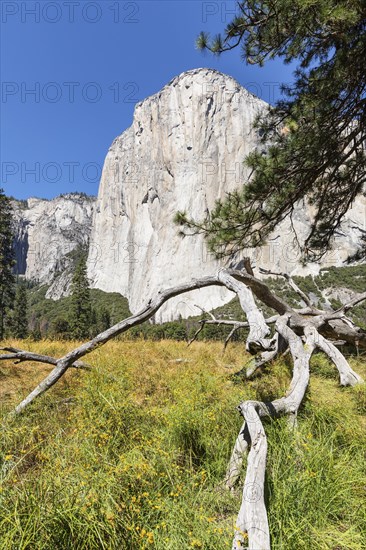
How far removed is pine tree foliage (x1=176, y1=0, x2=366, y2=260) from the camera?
435 centimetres

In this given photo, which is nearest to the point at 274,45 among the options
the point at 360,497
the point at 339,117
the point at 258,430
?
the point at 339,117

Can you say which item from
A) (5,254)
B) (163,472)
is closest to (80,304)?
(5,254)

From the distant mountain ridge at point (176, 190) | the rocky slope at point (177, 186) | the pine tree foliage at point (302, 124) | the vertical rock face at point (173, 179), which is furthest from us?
the vertical rock face at point (173, 179)

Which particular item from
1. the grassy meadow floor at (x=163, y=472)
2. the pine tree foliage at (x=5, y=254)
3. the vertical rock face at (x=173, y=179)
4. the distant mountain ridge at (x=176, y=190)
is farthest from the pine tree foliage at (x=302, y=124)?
the vertical rock face at (x=173, y=179)

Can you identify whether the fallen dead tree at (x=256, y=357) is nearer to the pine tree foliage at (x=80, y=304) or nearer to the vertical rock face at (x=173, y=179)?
the pine tree foliage at (x=80, y=304)

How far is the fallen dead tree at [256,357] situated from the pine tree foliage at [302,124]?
1753 millimetres

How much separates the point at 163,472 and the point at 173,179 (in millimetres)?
102708

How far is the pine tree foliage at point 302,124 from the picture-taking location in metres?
4.35

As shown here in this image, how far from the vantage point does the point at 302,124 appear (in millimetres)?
5617

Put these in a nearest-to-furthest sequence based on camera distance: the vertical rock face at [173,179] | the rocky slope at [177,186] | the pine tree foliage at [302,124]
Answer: the pine tree foliage at [302,124] → the rocky slope at [177,186] → the vertical rock face at [173,179]

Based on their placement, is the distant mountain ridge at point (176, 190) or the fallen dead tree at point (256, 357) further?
the distant mountain ridge at point (176, 190)

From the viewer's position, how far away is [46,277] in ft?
606

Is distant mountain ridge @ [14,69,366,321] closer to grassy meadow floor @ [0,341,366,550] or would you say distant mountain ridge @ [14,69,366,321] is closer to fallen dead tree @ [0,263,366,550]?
fallen dead tree @ [0,263,366,550]

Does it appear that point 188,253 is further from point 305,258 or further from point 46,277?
point 46,277
